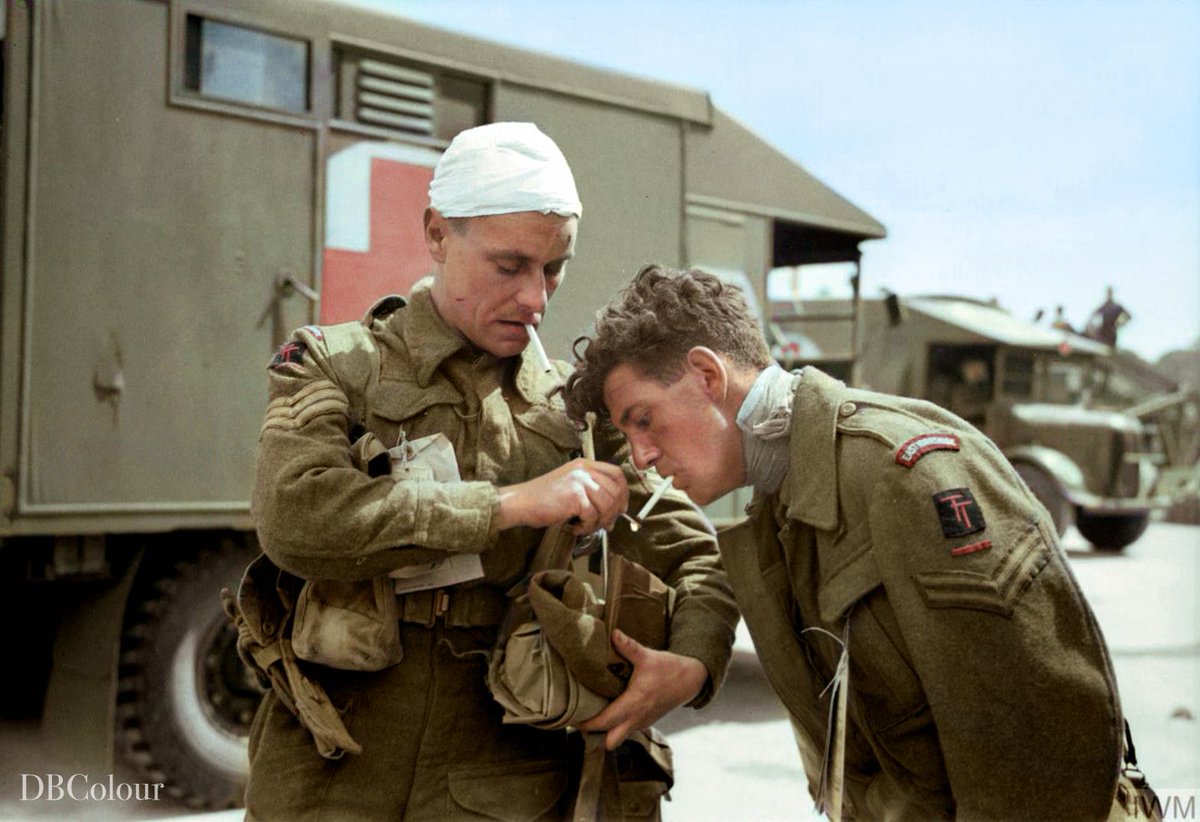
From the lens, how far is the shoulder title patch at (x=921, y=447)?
5.65 ft

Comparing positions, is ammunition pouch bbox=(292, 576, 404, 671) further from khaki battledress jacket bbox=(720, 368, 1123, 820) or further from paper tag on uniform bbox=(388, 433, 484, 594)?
khaki battledress jacket bbox=(720, 368, 1123, 820)

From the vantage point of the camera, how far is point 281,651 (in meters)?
1.90

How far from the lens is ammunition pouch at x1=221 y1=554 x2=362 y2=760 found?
185 centimetres

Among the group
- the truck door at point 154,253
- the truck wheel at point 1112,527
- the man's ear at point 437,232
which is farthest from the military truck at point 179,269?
the truck wheel at point 1112,527

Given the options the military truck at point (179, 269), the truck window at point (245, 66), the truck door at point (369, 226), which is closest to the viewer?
the military truck at point (179, 269)

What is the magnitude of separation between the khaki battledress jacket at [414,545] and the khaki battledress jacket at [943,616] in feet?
1.14

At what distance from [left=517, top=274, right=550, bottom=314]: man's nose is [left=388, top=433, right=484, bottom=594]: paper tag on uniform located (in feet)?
0.91

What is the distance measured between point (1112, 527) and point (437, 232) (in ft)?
40.5

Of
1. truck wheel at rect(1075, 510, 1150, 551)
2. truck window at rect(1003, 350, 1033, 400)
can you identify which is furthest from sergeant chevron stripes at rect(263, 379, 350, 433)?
truck wheel at rect(1075, 510, 1150, 551)

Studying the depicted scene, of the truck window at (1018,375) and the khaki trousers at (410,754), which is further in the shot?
the truck window at (1018,375)

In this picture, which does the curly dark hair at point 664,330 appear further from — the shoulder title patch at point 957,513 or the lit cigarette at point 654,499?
the shoulder title patch at point 957,513

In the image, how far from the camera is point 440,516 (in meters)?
1.74

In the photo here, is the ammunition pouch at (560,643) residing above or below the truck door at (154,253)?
below

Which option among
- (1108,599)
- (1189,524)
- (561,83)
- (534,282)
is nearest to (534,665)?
(534,282)
